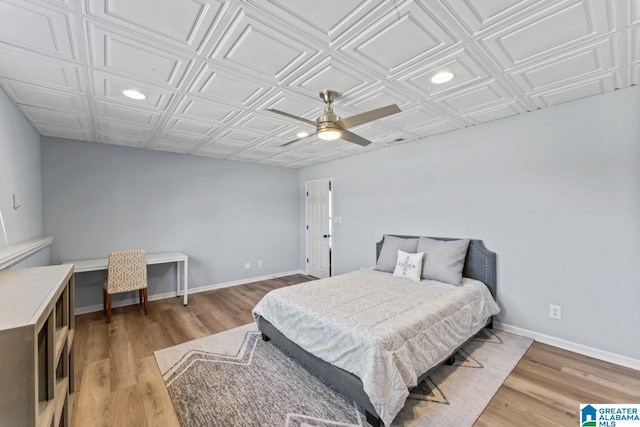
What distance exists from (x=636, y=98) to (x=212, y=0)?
3407 mm

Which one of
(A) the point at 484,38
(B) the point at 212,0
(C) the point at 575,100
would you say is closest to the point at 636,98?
(C) the point at 575,100

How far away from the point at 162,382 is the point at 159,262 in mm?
Answer: 2136

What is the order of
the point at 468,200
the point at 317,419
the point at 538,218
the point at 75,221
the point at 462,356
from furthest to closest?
the point at 75,221
the point at 468,200
the point at 538,218
the point at 462,356
the point at 317,419

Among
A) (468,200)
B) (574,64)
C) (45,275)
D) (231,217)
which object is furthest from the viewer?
(231,217)

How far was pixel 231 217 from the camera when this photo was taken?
203 inches

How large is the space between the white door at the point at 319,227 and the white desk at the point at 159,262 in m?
2.50

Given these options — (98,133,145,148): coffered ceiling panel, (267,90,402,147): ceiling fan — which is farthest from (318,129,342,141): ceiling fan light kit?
(98,133,145,148): coffered ceiling panel

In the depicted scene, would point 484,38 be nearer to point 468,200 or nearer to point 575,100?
point 575,100

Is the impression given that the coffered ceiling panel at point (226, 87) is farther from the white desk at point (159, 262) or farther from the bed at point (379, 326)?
the white desk at point (159, 262)

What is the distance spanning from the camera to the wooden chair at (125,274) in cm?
341

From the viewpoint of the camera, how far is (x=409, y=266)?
3.36 m

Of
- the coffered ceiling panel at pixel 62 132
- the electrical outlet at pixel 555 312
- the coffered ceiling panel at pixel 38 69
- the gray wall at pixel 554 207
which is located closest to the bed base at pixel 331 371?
the electrical outlet at pixel 555 312

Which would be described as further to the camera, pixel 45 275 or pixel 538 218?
pixel 538 218

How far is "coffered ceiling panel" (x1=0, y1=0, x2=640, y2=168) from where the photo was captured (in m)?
1.44
